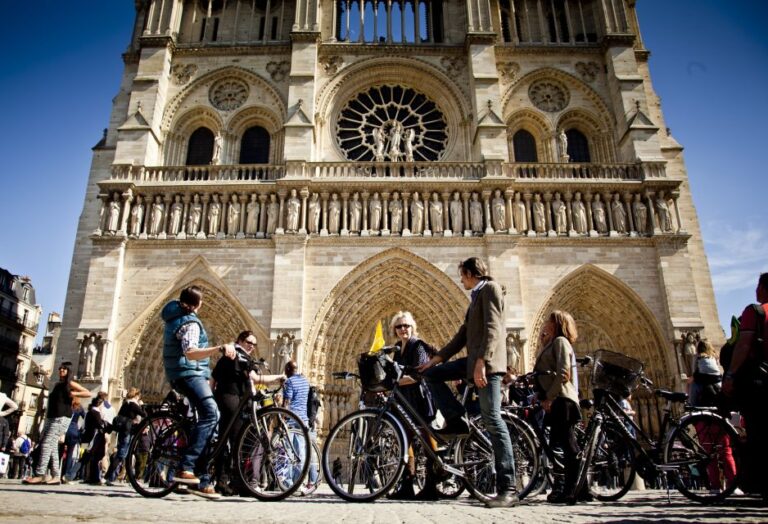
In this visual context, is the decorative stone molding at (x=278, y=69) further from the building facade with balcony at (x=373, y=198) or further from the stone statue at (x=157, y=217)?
the stone statue at (x=157, y=217)

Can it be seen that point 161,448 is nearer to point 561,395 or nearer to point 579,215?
point 561,395

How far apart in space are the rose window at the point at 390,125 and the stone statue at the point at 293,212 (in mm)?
2922

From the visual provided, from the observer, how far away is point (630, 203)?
14234mm

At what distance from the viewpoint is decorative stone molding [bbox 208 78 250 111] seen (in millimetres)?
16359

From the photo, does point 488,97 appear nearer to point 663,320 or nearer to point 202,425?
point 663,320

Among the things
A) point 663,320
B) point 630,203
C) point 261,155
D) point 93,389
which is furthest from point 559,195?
point 93,389

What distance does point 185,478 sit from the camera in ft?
12.9

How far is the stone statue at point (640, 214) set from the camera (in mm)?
13906

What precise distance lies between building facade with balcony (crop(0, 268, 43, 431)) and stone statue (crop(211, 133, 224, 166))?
14567 mm

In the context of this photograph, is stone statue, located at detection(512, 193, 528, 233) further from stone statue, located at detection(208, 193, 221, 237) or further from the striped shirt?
the striped shirt

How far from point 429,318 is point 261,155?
7017 millimetres

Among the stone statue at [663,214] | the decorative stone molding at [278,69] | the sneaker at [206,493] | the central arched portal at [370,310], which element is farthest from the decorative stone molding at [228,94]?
the sneaker at [206,493]

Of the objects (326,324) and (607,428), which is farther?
(326,324)

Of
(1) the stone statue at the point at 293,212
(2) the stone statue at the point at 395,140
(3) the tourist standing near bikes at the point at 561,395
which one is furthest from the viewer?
(2) the stone statue at the point at 395,140
